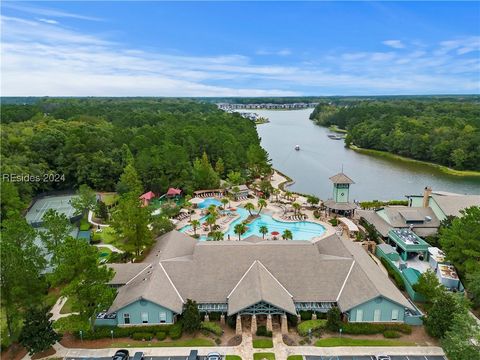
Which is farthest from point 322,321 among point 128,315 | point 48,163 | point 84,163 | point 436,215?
point 48,163

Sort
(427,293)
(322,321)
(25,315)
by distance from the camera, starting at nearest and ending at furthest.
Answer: (25,315) → (322,321) → (427,293)

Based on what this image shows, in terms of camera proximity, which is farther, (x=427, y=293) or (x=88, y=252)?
(x=427, y=293)

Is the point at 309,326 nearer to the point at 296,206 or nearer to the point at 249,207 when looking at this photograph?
the point at 296,206

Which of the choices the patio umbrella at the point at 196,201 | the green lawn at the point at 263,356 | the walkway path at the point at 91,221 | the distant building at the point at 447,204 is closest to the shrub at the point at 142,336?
the green lawn at the point at 263,356

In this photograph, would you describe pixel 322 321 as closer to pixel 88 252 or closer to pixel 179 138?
pixel 88 252

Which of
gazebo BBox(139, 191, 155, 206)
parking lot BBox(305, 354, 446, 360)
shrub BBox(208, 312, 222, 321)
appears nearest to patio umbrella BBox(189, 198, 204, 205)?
gazebo BBox(139, 191, 155, 206)

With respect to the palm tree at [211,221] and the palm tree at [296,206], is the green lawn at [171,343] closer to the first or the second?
the palm tree at [211,221]

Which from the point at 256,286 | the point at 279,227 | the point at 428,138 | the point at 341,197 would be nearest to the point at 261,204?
the point at 279,227

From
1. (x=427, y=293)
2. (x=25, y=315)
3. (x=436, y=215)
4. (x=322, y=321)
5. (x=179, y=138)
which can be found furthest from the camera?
(x=179, y=138)
